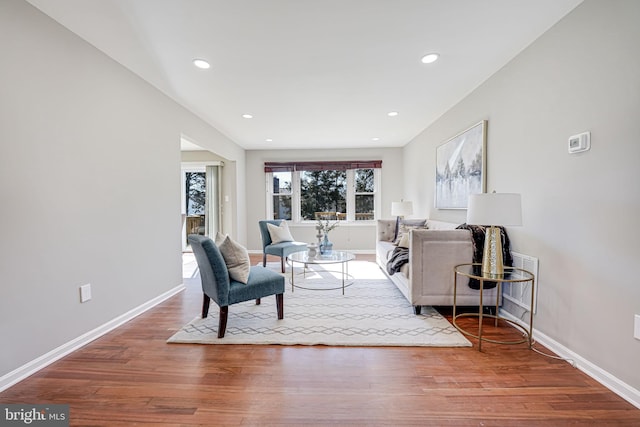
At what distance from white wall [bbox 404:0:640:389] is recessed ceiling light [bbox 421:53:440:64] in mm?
701

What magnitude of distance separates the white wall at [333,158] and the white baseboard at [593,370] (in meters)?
4.19

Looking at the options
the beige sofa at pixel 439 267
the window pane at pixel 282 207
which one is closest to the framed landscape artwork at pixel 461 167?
the beige sofa at pixel 439 267

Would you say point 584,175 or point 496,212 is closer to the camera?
point 584,175

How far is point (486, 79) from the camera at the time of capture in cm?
293

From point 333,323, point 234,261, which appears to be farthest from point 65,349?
point 333,323

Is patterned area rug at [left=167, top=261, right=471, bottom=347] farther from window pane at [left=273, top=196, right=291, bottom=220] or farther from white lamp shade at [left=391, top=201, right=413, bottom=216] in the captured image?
window pane at [left=273, top=196, right=291, bottom=220]

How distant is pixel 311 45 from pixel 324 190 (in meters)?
4.21

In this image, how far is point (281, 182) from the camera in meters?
6.53

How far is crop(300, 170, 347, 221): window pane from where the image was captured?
6.42 meters

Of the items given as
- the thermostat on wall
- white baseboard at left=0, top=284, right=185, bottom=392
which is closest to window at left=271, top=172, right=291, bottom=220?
white baseboard at left=0, top=284, right=185, bottom=392

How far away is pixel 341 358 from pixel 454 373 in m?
0.75

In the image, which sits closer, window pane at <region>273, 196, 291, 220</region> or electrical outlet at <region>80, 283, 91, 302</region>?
electrical outlet at <region>80, 283, 91, 302</region>

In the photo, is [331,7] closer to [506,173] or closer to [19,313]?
[506,173]

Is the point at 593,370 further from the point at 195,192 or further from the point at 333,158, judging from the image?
the point at 195,192
